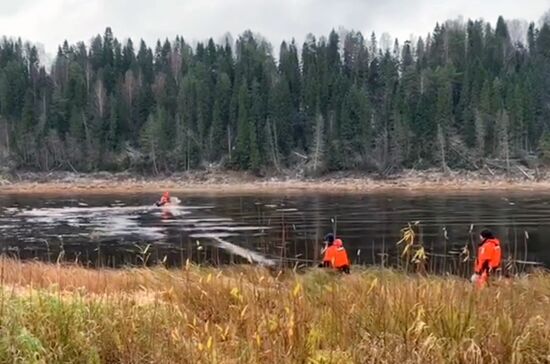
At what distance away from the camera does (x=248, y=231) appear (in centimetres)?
3347

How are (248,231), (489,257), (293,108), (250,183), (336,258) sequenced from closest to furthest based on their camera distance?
(489,257) < (336,258) < (248,231) < (250,183) < (293,108)

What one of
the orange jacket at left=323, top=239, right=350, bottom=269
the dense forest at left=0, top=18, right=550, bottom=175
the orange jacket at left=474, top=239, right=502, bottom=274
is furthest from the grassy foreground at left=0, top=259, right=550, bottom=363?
the dense forest at left=0, top=18, right=550, bottom=175

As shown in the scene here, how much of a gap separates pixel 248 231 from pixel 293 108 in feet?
284

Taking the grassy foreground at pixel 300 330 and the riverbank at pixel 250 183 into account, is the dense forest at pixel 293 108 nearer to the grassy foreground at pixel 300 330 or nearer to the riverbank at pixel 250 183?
the riverbank at pixel 250 183

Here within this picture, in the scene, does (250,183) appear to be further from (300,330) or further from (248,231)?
(300,330)

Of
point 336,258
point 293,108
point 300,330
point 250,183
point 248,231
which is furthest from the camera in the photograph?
point 293,108

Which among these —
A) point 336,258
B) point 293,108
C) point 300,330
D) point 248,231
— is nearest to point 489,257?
point 336,258

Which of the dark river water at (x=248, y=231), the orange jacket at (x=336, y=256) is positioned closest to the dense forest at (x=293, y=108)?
the dark river water at (x=248, y=231)

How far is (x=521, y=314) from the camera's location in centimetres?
568

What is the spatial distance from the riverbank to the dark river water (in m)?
34.4

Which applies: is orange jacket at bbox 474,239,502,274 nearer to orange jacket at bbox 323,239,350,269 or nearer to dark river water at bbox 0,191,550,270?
orange jacket at bbox 323,239,350,269

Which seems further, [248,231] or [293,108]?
[293,108]

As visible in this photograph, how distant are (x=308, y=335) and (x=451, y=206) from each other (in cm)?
4549

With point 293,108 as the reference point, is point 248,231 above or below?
below
